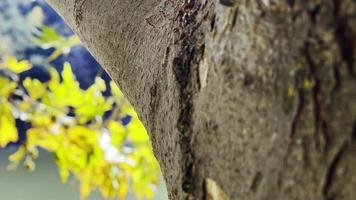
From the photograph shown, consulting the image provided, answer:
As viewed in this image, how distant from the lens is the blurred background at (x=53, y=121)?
113 cm

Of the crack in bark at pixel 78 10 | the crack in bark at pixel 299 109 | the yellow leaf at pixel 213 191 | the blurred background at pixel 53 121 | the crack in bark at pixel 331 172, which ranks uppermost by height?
the crack in bark at pixel 78 10

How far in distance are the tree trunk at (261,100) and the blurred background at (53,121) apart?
743mm

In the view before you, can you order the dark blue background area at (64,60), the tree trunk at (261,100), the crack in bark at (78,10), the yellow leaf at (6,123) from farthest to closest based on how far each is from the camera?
the dark blue background area at (64,60), the yellow leaf at (6,123), the crack in bark at (78,10), the tree trunk at (261,100)

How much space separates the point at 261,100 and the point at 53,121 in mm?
922

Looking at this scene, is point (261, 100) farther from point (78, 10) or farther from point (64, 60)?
point (64, 60)

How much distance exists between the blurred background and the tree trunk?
0.74 meters

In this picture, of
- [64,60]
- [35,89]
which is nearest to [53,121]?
[35,89]

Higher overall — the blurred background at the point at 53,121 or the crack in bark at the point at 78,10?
the crack in bark at the point at 78,10

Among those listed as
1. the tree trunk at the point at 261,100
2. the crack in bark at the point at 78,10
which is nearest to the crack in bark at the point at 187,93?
the tree trunk at the point at 261,100

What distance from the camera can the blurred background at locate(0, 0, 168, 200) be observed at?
44.4 inches

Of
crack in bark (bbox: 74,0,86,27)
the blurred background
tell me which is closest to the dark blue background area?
the blurred background

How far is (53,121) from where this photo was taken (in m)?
1.15

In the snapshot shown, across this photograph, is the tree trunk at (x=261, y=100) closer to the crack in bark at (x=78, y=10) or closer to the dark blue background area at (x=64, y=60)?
the crack in bark at (x=78, y=10)

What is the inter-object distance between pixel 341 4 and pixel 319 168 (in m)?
0.08
